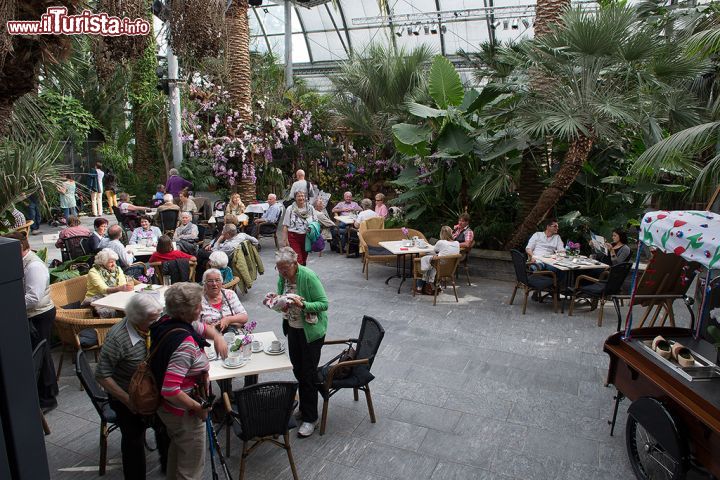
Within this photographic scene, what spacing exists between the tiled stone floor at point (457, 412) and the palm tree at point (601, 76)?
2793mm

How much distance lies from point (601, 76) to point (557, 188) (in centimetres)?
189

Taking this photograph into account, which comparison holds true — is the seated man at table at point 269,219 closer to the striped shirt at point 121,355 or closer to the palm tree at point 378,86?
the palm tree at point 378,86

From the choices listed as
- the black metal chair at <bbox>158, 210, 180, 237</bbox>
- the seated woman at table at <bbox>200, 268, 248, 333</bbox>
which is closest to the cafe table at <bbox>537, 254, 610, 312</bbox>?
the seated woman at table at <bbox>200, 268, 248, 333</bbox>

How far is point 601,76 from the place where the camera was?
8820mm

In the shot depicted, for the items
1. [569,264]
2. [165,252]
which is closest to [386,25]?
[569,264]

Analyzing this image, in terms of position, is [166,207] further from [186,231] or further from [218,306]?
[218,306]

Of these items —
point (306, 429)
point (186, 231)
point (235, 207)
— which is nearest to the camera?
point (306, 429)

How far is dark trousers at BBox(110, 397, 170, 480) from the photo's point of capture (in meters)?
3.53

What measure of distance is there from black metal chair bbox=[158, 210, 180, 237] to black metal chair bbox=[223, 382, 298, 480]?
27.6 ft

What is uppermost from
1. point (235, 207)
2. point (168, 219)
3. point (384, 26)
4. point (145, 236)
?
point (384, 26)

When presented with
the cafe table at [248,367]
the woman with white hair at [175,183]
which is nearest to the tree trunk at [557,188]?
the cafe table at [248,367]

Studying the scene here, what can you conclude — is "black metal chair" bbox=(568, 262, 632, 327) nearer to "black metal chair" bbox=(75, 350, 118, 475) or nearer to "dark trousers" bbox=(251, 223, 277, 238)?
"black metal chair" bbox=(75, 350, 118, 475)

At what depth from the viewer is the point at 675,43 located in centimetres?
827

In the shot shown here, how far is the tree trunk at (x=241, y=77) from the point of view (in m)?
13.4
